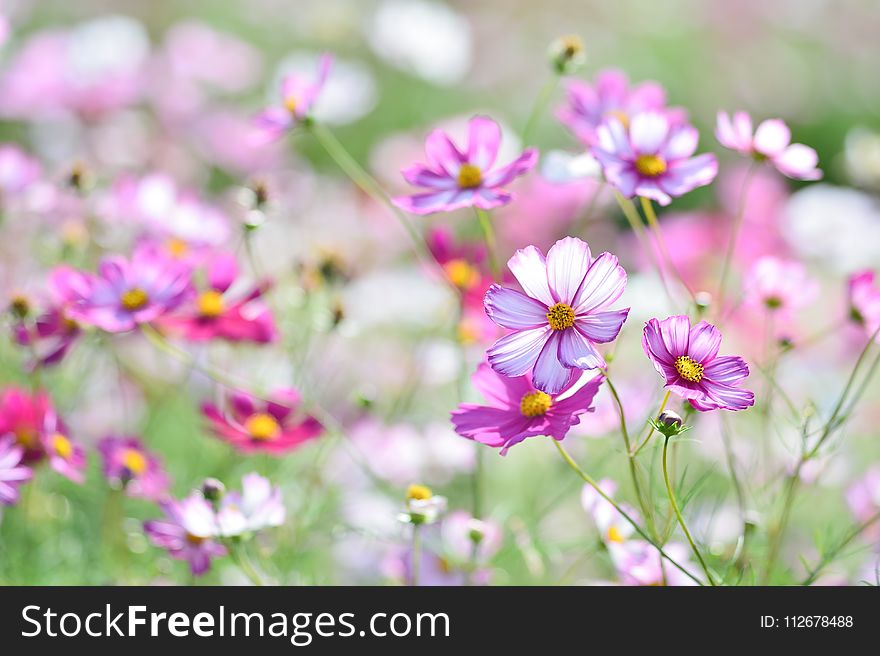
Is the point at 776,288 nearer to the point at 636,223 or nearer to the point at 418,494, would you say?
the point at 636,223

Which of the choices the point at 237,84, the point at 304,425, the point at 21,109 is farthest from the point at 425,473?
the point at 237,84

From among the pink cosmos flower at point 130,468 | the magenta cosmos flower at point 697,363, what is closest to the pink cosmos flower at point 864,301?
the magenta cosmos flower at point 697,363

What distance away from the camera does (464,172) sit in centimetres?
75

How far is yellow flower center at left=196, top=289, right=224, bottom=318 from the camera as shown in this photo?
2.80 ft

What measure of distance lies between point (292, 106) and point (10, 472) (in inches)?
14.3

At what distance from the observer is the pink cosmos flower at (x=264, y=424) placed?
82 centimetres

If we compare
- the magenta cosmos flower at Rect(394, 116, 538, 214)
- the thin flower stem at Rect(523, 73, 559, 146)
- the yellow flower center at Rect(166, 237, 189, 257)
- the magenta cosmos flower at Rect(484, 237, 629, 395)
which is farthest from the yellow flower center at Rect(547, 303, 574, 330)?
the yellow flower center at Rect(166, 237, 189, 257)

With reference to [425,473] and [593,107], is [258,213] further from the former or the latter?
[425,473]

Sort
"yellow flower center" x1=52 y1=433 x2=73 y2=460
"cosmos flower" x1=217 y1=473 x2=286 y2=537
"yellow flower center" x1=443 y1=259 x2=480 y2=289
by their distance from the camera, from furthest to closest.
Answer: "yellow flower center" x1=443 y1=259 x2=480 y2=289
"yellow flower center" x1=52 y1=433 x2=73 y2=460
"cosmos flower" x1=217 y1=473 x2=286 y2=537

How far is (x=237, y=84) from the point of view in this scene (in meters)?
2.19

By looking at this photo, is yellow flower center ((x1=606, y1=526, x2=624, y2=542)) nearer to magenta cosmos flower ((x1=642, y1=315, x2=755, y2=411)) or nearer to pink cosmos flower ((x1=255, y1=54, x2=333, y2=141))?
magenta cosmos flower ((x1=642, y1=315, x2=755, y2=411))

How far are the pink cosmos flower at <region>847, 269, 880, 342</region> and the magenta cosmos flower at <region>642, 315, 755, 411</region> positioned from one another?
253mm

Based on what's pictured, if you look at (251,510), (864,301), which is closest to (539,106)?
(864,301)

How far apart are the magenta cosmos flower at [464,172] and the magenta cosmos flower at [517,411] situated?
124 millimetres
